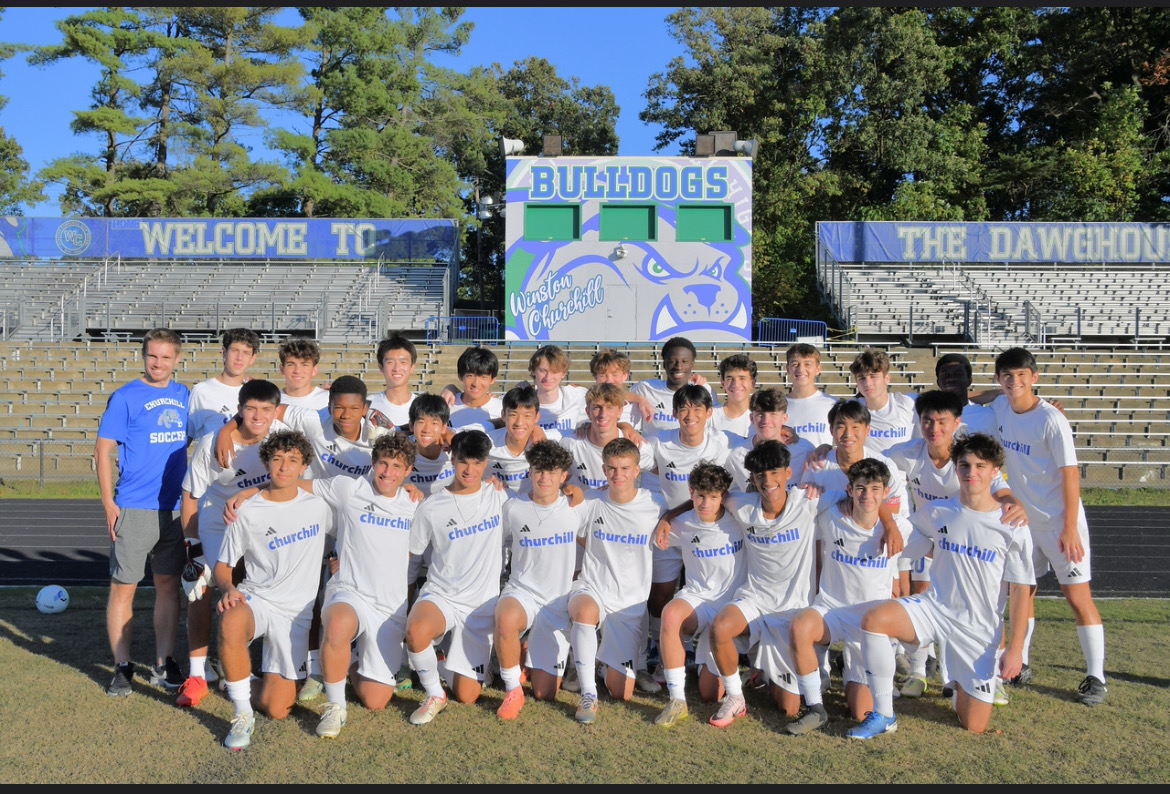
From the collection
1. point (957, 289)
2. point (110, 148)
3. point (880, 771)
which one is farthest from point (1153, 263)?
point (110, 148)

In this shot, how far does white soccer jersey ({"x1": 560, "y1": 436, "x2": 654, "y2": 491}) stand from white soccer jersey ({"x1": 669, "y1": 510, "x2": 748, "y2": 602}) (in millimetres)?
613

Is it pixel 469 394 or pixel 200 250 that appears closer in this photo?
pixel 469 394

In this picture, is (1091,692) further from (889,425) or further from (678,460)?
(678,460)

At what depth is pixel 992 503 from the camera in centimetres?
481

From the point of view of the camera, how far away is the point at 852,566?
4.85 metres

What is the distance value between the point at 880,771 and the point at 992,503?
5.30 ft

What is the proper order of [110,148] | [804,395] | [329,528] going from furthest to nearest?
1. [110,148]
2. [804,395]
3. [329,528]

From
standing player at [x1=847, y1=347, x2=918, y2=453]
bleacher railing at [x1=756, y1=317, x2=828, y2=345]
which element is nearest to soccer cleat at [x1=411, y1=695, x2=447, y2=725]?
standing player at [x1=847, y1=347, x2=918, y2=453]

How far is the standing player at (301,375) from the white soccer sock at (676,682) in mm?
2641

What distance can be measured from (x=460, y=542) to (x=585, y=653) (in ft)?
3.06

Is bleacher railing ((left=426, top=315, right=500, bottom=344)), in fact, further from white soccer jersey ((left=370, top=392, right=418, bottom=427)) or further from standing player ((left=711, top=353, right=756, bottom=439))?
standing player ((left=711, top=353, right=756, bottom=439))

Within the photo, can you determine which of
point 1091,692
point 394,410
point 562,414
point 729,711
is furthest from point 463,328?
point 1091,692

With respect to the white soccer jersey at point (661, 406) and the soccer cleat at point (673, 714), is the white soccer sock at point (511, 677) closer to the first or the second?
the soccer cleat at point (673, 714)

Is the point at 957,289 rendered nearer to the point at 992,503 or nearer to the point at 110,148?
the point at 992,503
